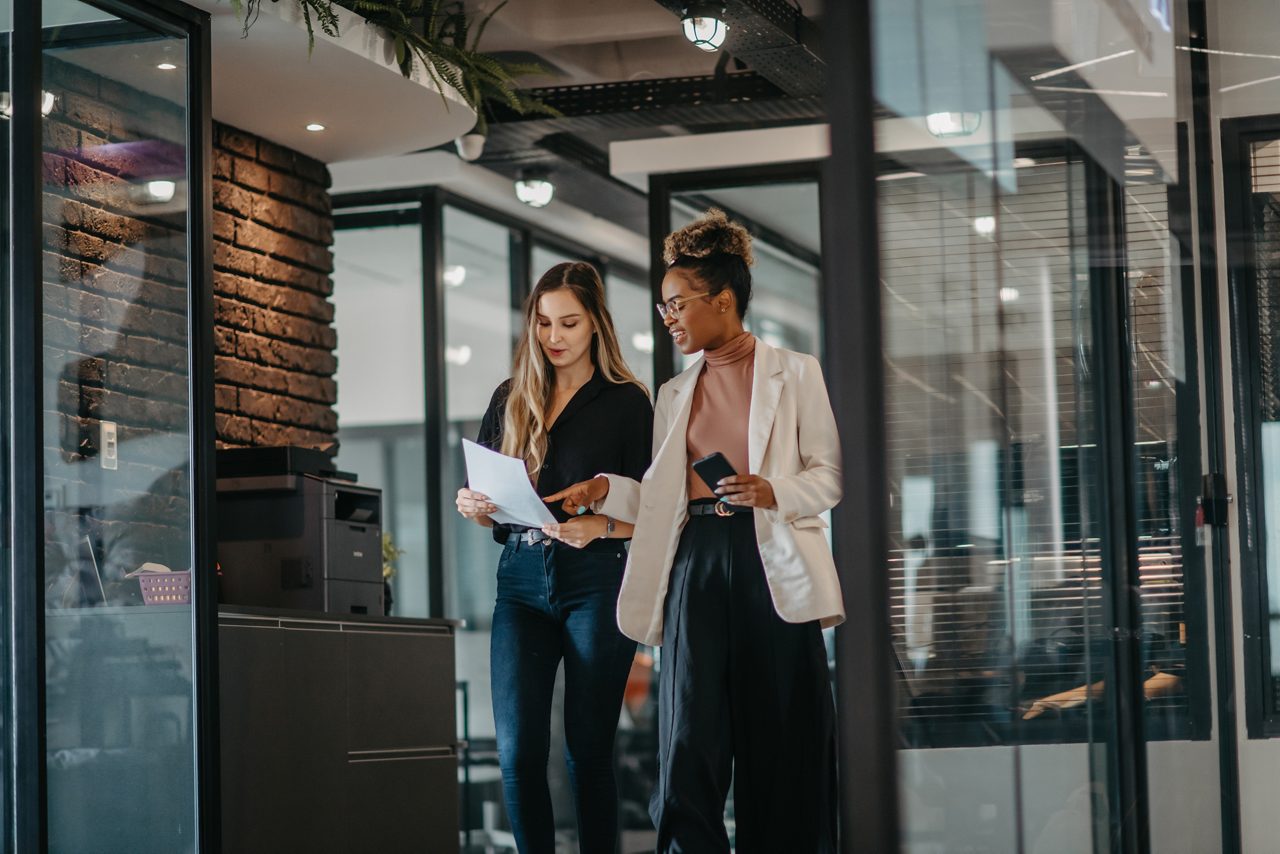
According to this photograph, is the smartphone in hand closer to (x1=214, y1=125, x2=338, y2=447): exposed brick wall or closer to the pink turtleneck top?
the pink turtleneck top

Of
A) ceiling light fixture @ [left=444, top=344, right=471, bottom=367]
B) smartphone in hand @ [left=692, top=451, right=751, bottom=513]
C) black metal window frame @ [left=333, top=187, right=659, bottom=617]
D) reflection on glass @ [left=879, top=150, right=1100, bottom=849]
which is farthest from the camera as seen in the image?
ceiling light fixture @ [left=444, top=344, right=471, bottom=367]

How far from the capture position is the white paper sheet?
3156 millimetres

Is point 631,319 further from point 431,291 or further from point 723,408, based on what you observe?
point 723,408

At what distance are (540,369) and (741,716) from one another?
90 centimetres

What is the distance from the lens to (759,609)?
9.89ft

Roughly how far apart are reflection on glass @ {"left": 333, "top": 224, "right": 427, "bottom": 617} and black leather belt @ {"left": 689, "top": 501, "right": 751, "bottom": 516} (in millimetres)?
4829

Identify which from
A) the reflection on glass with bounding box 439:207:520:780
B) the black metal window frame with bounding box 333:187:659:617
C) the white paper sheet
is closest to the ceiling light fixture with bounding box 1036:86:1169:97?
the white paper sheet

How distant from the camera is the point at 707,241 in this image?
3264 mm

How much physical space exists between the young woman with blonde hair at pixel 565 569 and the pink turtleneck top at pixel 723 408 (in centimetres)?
29

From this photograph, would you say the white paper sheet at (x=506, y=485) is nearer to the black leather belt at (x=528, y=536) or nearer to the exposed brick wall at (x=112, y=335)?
the black leather belt at (x=528, y=536)

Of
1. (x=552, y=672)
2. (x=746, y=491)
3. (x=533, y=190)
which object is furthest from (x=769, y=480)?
(x=533, y=190)

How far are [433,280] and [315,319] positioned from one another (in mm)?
2043

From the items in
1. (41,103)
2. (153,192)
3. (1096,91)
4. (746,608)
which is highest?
(41,103)

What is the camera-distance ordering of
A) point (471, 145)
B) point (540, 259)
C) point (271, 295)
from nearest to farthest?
point (271, 295)
point (471, 145)
point (540, 259)
